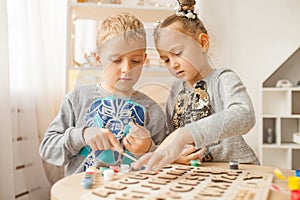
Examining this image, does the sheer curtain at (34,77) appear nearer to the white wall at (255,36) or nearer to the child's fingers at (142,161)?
the white wall at (255,36)

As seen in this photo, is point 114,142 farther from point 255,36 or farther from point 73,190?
point 255,36

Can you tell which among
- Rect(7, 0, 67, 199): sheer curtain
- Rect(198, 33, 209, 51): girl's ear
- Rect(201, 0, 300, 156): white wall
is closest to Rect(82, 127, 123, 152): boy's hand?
Rect(198, 33, 209, 51): girl's ear

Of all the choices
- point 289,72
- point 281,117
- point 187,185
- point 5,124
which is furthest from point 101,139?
point 289,72

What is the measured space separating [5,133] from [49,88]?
0.47 metres

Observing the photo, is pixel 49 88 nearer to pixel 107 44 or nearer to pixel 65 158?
pixel 65 158

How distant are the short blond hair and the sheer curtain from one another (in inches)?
40.5

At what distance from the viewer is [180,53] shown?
848 millimetres

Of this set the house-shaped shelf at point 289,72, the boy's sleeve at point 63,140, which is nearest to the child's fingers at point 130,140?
the boy's sleeve at point 63,140

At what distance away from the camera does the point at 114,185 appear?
2.36ft

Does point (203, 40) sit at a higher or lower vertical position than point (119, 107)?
higher

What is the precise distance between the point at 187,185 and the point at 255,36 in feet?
6.08

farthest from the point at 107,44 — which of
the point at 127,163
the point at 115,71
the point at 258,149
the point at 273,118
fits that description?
the point at 273,118

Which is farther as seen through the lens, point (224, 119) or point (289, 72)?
point (289, 72)

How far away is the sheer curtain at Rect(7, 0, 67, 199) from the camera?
180 centimetres
